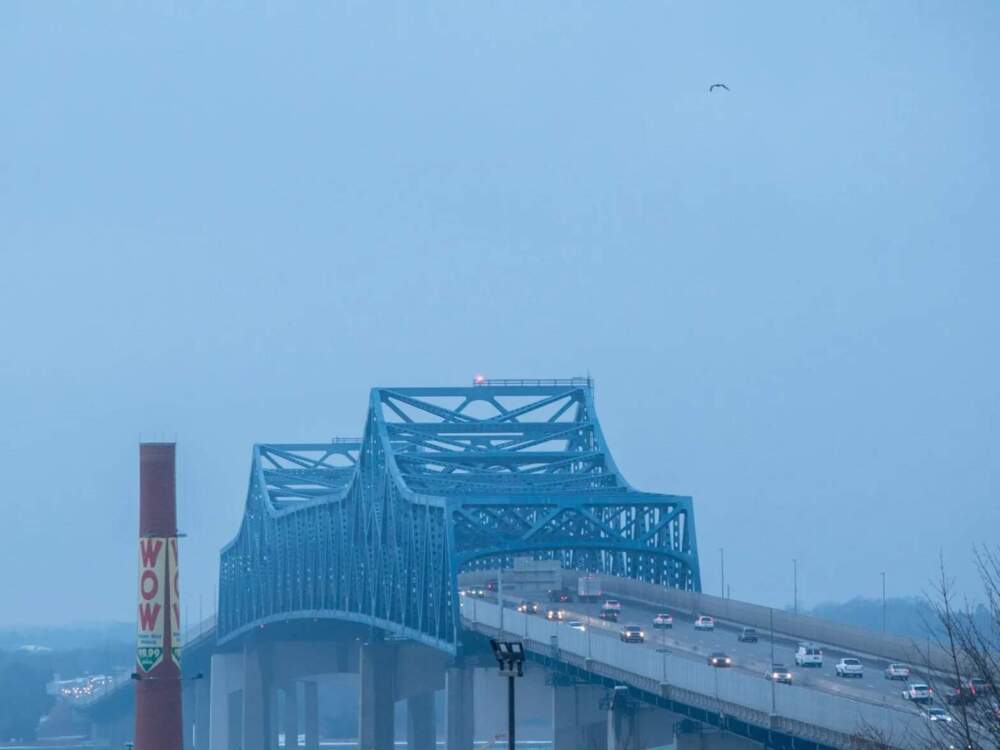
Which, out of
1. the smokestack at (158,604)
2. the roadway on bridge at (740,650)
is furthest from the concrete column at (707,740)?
the smokestack at (158,604)

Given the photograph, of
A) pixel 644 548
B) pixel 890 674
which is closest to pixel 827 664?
pixel 890 674

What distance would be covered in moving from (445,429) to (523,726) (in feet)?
210

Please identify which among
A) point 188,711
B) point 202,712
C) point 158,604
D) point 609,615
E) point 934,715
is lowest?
point 188,711

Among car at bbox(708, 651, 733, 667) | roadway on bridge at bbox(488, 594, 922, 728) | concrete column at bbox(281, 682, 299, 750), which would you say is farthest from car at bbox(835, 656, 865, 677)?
concrete column at bbox(281, 682, 299, 750)

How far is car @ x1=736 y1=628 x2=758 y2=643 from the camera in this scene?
284 ft

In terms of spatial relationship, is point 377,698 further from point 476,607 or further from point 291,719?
point 291,719

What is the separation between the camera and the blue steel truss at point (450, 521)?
11006cm

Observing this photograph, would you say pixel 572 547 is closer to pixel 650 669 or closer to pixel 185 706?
pixel 650 669

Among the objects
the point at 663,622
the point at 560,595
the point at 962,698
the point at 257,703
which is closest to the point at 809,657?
the point at 663,622

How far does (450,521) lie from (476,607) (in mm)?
10691

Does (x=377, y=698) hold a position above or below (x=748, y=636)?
below

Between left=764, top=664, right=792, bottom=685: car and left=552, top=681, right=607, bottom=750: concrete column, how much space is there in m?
11.3

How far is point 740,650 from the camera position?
8175 cm

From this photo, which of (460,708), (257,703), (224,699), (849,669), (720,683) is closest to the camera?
(720,683)
